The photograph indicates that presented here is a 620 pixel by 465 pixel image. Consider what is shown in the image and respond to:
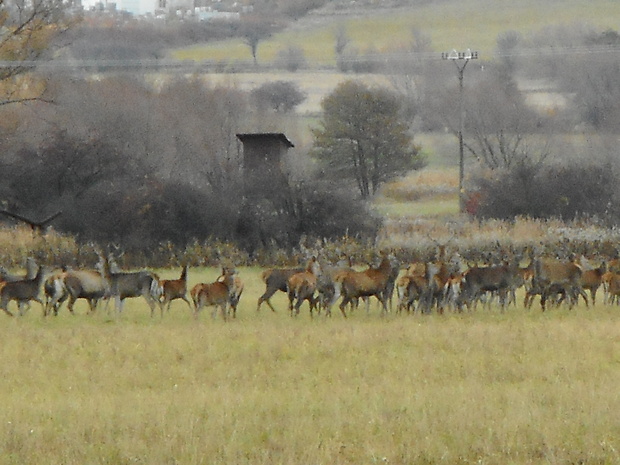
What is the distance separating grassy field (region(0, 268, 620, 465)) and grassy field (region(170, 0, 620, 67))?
107 meters

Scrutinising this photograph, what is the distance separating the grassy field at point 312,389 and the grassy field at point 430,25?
107m

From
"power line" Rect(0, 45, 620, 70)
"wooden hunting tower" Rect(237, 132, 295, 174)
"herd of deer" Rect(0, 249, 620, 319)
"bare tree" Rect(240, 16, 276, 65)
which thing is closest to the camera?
"herd of deer" Rect(0, 249, 620, 319)

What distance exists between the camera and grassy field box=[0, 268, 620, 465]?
11.7 metres

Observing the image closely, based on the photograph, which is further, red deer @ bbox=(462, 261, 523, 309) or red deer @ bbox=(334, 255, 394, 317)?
red deer @ bbox=(462, 261, 523, 309)

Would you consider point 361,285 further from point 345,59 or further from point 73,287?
point 345,59

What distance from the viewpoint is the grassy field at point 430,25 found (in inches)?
5182

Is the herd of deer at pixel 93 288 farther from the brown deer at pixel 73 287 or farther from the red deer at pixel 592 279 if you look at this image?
the red deer at pixel 592 279

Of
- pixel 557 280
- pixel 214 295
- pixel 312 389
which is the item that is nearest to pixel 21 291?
pixel 214 295

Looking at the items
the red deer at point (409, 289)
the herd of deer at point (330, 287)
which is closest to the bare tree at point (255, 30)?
the herd of deer at point (330, 287)

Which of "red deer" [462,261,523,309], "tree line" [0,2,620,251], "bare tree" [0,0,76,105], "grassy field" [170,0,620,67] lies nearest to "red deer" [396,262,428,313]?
"red deer" [462,261,523,309]

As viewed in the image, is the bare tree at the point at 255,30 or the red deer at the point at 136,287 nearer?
the red deer at the point at 136,287

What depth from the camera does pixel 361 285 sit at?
23.0 meters

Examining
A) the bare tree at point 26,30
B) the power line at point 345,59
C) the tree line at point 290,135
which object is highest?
the bare tree at point 26,30

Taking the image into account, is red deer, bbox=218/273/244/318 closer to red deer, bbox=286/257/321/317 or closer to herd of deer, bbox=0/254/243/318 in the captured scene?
herd of deer, bbox=0/254/243/318
